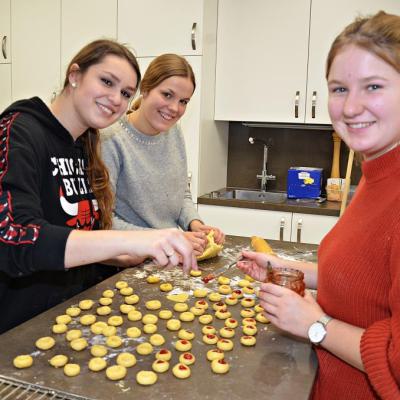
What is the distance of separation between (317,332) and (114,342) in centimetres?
48

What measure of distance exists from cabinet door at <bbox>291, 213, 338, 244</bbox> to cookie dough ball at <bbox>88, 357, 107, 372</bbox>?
198 cm

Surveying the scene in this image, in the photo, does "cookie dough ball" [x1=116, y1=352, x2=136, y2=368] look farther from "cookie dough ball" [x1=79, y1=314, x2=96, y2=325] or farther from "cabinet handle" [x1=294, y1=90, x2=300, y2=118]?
"cabinet handle" [x1=294, y1=90, x2=300, y2=118]

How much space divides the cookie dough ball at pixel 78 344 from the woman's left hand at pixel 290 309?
1.44 feet

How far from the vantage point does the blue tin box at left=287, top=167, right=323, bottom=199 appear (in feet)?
10.0

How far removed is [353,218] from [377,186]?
0.09 metres

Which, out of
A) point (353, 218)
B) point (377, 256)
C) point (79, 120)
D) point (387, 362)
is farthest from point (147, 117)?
point (387, 362)

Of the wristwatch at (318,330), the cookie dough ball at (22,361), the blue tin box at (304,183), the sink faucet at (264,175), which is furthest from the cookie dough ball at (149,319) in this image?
the sink faucet at (264,175)

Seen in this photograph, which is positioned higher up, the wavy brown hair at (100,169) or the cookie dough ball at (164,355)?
the wavy brown hair at (100,169)

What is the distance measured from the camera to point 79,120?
1.41 metres

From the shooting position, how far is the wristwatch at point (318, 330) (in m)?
0.97

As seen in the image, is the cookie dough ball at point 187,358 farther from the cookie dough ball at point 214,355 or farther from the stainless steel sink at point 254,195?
the stainless steel sink at point 254,195

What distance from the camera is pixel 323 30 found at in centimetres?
286

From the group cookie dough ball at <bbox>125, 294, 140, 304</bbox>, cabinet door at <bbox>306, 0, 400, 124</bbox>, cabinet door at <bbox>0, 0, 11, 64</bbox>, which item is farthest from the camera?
cabinet door at <bbox>0, 0, 11, 64</bbox>

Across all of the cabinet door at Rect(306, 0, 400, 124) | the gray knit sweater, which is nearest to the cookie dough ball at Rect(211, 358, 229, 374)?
the gray knit sweater
